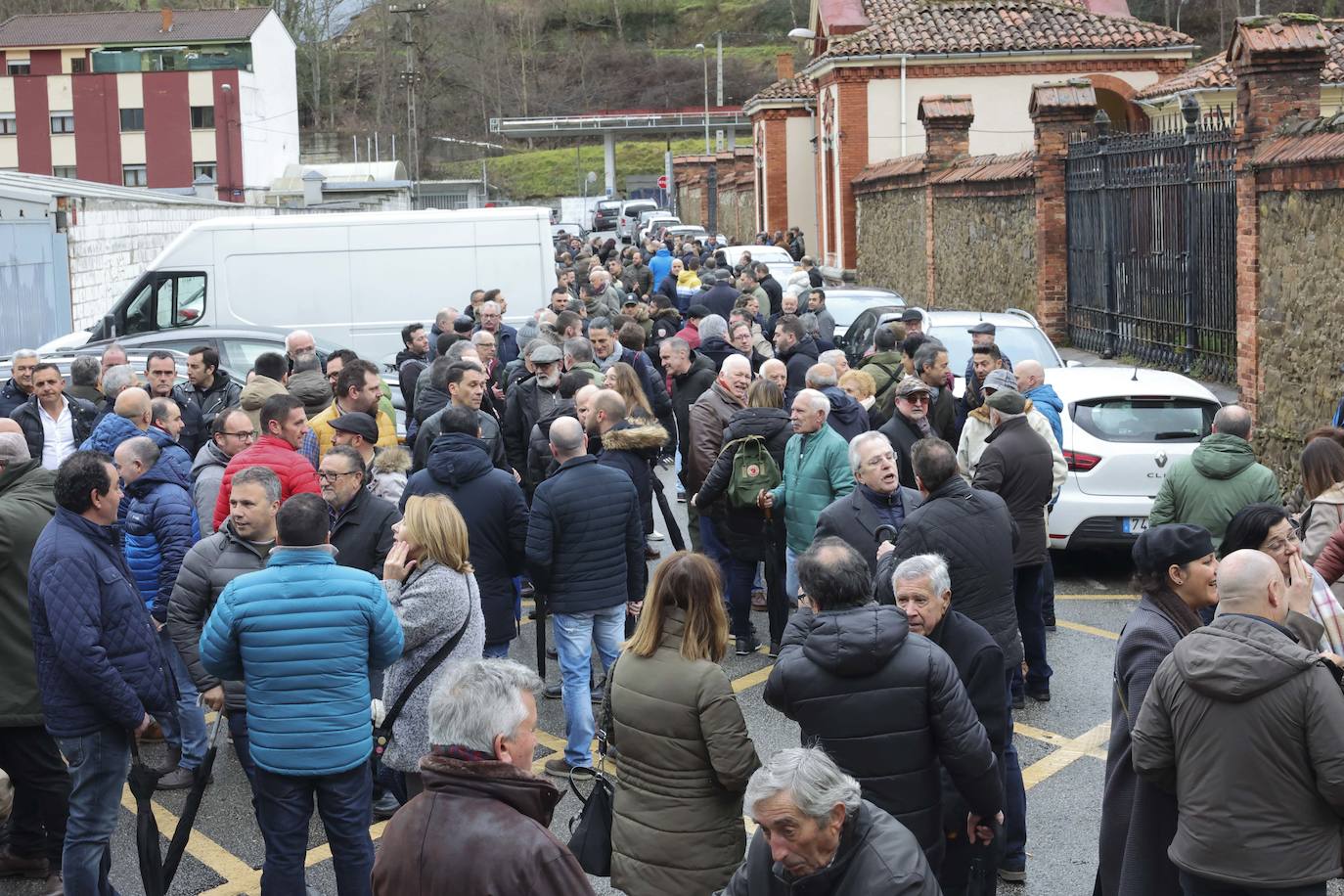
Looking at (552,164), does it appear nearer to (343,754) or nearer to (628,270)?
(628,270)

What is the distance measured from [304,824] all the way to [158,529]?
7.68 feet

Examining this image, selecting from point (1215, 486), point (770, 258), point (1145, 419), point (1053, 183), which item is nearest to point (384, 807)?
point (1215, 486)

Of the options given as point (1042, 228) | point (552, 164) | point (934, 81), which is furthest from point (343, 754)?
point (552, 164)

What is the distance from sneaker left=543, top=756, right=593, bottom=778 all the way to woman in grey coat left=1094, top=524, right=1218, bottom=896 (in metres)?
3.01

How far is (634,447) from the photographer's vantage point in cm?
857

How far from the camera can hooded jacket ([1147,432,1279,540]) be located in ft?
24.2

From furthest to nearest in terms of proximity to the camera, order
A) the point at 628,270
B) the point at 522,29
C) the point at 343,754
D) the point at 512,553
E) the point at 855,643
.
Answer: the point at 522,29 → the point at 628,270 → the point at 512,553 → the point at 343,754 → the point at 855,643

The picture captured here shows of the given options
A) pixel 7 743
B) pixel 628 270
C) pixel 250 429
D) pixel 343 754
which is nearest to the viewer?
pixel 343 754

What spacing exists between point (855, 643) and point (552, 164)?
93.1 metres

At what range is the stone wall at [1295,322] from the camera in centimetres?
1257

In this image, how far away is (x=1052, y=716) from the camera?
8125mm

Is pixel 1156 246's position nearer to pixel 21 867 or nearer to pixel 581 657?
pixel 581 657

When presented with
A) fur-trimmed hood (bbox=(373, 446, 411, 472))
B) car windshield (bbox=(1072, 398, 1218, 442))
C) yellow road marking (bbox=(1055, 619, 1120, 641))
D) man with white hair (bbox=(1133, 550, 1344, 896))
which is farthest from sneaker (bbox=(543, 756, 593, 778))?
car windshield (bbox=(1072, 398, 1218, 442))

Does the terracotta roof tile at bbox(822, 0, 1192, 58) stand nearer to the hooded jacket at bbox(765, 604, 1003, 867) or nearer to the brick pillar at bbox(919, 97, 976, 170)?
the brick pillar at bbox(919, 97, 976, 170)
